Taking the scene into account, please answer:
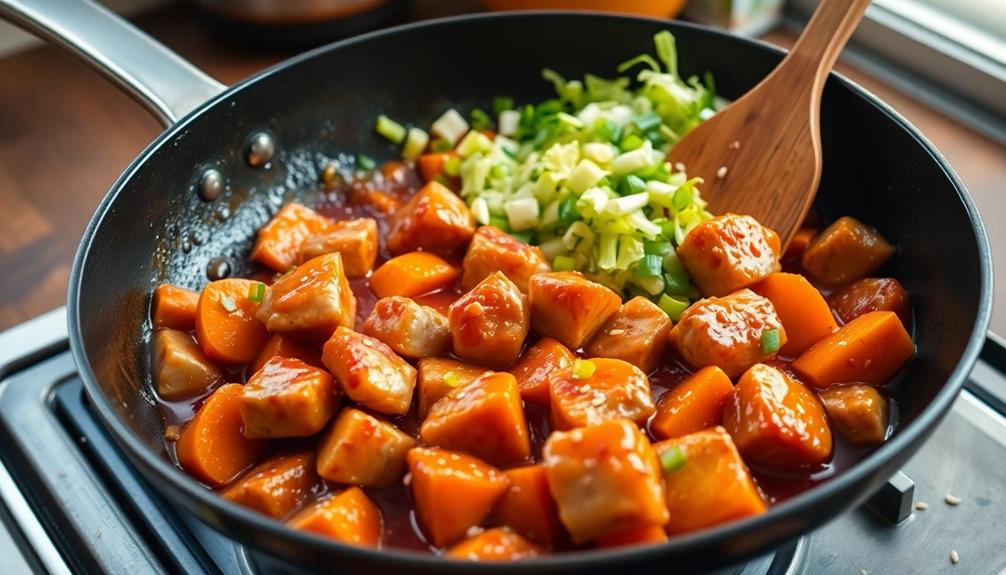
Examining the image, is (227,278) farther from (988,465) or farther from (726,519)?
(988,465)

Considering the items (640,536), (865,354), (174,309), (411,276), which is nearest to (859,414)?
(865,354)

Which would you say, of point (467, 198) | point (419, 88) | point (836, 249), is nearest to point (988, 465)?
point (836, 249)

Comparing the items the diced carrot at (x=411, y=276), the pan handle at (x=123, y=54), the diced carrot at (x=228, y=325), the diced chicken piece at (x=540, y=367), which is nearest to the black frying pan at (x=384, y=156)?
the pan handle at (x=123, y=54)

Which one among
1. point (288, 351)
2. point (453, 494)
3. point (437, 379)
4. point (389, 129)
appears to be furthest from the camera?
point (389, 129)

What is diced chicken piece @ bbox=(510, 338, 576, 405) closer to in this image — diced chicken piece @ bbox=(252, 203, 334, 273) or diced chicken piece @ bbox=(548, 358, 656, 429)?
diced chicken piece @ bbox=(548, 358, 656, 429)

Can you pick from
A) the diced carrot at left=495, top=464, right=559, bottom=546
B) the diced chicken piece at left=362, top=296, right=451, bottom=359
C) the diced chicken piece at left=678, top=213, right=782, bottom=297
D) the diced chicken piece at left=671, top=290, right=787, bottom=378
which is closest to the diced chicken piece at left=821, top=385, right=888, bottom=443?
the diced chicken piece at left=671, top=290, right=787, bottom=378

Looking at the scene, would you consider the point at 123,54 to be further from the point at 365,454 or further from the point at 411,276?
the point at 365,454
